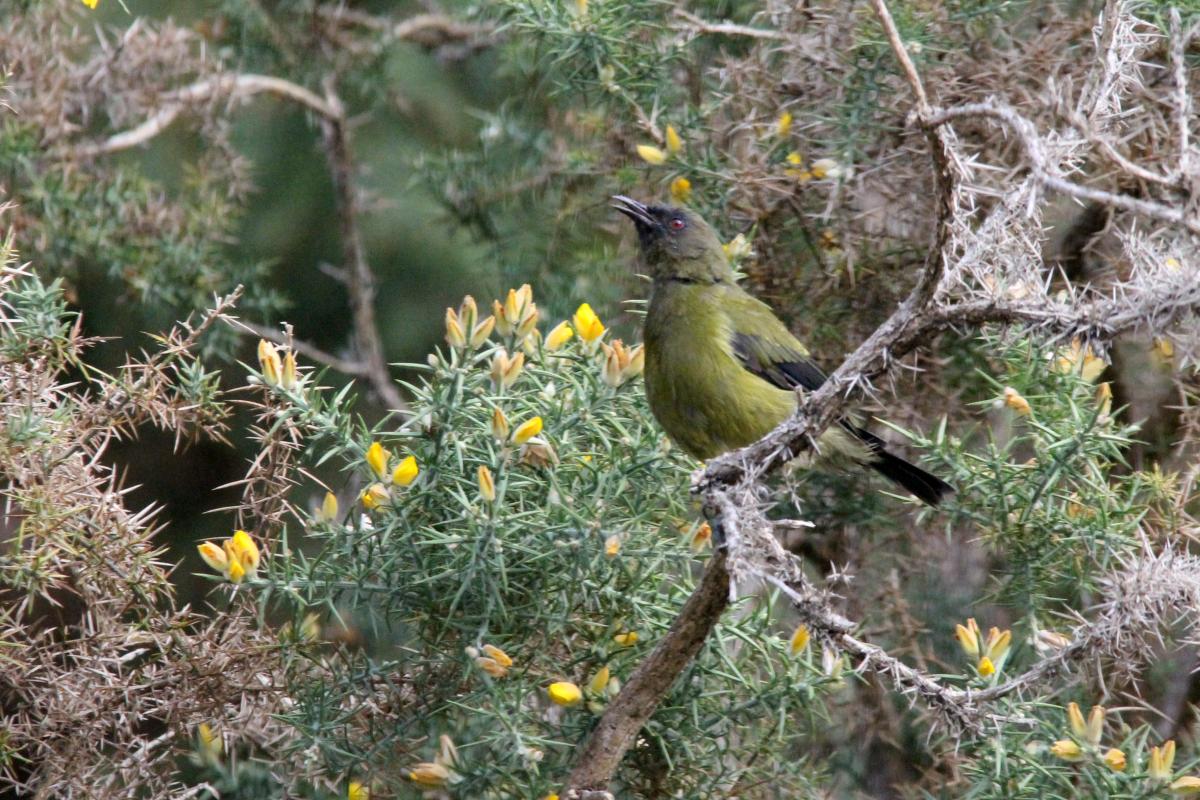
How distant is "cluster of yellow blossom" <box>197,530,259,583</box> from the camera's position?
2.98 meters

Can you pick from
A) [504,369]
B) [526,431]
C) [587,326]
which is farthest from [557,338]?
[526,431]

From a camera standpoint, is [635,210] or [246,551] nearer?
[246,551]

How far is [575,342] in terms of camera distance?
363 centimetres

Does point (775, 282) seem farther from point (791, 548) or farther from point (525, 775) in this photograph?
point (525, 775)

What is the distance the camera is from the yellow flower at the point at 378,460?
2947mm

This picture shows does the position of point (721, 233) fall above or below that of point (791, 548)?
above

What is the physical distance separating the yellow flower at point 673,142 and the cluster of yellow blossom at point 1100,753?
2.16 metres

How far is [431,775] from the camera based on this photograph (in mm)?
2957

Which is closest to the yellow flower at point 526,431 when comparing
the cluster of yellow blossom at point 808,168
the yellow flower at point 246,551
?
the yellow flower at point 246,551

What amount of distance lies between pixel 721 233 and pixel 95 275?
2959 mm

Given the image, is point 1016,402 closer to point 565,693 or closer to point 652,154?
point 565,693

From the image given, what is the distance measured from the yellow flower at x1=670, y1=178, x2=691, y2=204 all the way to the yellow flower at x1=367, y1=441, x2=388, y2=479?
1738mm

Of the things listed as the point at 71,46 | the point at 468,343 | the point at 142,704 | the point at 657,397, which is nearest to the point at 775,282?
the point at 657,397

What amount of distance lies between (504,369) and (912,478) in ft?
5.00
